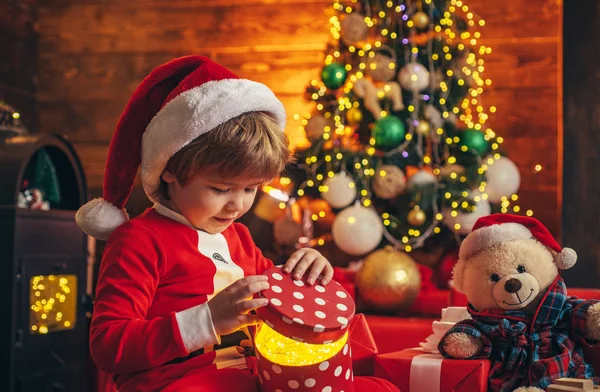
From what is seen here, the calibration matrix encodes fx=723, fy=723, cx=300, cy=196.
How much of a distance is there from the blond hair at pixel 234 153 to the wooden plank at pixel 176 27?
272 cm

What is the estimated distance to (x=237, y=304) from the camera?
114cm

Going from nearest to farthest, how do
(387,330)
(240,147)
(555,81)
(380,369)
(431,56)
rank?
1. (240,147)
2. (380,369)
3. (387,330)
4. (431,56)
5. (555,81)

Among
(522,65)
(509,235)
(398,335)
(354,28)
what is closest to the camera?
(509,235)

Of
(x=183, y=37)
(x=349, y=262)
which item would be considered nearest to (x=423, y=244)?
(x=349, y=262)

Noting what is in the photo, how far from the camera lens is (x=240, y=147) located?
50.2 inches

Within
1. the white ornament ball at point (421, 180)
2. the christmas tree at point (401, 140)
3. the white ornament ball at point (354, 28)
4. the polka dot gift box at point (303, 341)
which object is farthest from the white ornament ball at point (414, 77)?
the polka dot gift box at point (303, 341)

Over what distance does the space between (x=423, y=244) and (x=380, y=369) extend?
198 cm

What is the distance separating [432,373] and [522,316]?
9.9 inches

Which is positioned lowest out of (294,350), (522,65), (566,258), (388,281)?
(388,281)

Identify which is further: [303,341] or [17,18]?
[17,18]

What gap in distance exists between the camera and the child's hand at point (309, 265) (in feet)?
4.07

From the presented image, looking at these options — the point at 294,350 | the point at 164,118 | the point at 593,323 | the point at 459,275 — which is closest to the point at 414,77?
the point at 459,275

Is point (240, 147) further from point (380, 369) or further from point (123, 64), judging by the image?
point (123, 64)

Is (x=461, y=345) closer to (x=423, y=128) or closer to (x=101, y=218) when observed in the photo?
(x=101, y=218)
